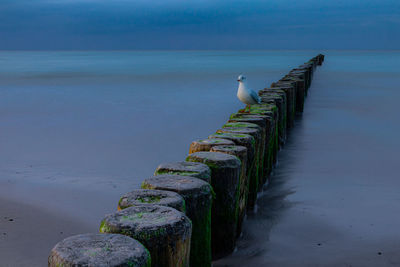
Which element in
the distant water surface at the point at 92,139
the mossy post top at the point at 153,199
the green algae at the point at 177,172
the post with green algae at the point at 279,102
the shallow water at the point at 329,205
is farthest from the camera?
the post with green algae at the point at 279,102

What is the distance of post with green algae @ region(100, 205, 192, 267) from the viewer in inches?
71.9

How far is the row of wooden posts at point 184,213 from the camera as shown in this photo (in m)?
1.64

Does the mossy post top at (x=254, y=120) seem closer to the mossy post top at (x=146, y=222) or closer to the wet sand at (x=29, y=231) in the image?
the wet sand at (x=29, y=231)

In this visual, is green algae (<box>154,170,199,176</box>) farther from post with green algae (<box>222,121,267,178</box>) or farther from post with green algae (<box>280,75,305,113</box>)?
post with green algae (<box>280,75,305,113</box>)

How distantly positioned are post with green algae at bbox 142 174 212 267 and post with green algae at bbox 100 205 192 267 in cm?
41

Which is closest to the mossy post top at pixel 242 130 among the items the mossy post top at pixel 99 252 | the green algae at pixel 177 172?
the green algae at pixel 177 172

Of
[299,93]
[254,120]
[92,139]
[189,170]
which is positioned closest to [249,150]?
[254,120]

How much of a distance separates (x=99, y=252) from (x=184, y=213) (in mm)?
666

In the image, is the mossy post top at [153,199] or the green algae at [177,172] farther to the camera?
the green algae at [177,172]

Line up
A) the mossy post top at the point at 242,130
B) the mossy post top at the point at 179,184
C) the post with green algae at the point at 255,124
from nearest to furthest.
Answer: the mossy post top at the point at 179,184, the mossy post top at the point at 242,130, the post with green algae at the point at 255,124

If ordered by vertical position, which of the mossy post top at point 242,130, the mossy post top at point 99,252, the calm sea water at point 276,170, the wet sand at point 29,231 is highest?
the mossy post top at point 242,130

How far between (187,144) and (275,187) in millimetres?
3577

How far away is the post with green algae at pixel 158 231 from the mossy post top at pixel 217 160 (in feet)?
3.41

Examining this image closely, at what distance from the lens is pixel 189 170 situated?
2.74m
